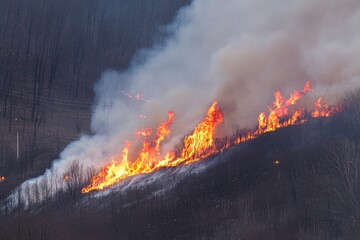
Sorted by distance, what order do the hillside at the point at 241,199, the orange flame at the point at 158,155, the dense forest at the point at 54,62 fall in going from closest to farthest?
the hillside at the point at 241,199 → the orange flame at the point at 158,155 → the dense forest at the point at 54,62

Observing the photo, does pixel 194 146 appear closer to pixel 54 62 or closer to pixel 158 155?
pixel 158 155

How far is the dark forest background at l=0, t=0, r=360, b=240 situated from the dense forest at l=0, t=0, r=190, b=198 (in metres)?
0.17

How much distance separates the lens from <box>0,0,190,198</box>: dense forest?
63656 millimetres

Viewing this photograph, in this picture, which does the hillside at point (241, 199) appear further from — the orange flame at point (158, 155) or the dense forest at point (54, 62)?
the dense forest at point (54, 62)

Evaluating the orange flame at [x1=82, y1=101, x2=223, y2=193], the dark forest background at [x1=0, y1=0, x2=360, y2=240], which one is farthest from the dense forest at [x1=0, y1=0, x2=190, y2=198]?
the orange flame at [x1=82, y1=101, x2=223, y2=193]

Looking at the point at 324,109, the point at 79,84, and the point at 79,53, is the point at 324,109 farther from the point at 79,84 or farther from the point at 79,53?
the point at 79,53

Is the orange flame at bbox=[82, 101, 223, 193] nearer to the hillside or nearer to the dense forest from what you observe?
the hillside

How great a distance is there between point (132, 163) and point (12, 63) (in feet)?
96.6

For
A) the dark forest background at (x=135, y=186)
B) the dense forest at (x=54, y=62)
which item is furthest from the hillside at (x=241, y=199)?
the dense forest at (x=54, y=62)

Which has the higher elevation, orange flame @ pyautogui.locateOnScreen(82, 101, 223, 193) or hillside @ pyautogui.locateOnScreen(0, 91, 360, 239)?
orange flame @ pyautogui.locateOnScreen(82, 101, 223, 193)

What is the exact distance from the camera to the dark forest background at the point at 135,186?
116 ft

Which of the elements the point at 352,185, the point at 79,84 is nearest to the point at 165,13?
the point at 79,84

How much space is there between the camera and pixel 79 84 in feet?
265

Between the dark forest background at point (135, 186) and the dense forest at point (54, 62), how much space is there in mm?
175
